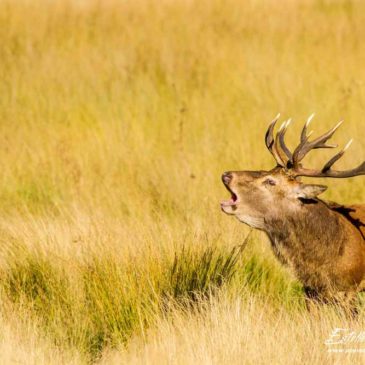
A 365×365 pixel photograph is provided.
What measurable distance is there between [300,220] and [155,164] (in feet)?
7.96

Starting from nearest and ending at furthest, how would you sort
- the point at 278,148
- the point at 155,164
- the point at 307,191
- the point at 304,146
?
1. the point at 307,191
2. the point at 304,146
3. the point at 278,148
4. the point at 155,164

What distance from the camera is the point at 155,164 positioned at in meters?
9.16

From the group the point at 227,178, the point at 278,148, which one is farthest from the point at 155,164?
the point at 227,178

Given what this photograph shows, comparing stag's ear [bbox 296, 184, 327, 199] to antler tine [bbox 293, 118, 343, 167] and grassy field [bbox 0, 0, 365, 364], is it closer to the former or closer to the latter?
antler tine [bbox 293, 118, 343, 167]

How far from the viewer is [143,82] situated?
11219 mm

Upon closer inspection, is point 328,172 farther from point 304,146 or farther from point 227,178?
point 227,178

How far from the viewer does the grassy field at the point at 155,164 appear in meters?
6.22

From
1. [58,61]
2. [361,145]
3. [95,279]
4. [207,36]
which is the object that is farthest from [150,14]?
[95,279]

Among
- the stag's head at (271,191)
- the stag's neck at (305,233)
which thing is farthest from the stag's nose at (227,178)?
the stag's neck at (305,233)

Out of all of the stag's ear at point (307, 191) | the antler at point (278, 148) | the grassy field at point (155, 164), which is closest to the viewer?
the grassy field at point (155, 164)

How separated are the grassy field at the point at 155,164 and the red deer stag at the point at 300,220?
0.74 feet

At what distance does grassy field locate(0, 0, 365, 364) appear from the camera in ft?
20.4

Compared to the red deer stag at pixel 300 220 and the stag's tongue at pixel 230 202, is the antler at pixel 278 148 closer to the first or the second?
the red deer stag at pixel 300 220

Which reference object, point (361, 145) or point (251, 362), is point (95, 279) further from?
point (361, 145)
